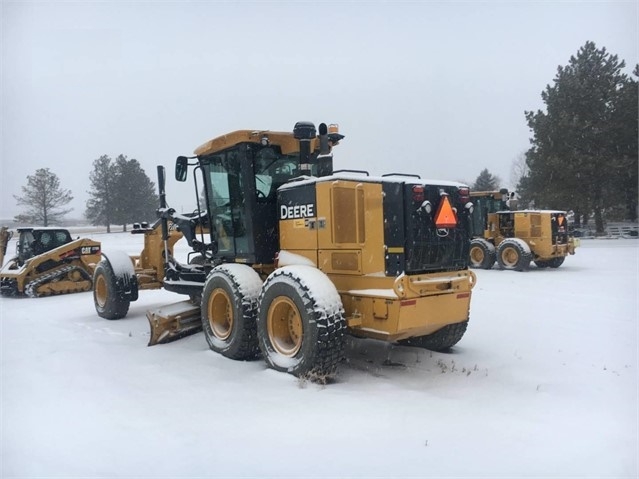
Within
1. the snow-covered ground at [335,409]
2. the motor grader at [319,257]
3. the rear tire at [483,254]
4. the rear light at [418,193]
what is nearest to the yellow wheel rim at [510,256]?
the rear tire at [483,254]

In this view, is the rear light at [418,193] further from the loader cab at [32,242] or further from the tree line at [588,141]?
the tree line at [588,141]

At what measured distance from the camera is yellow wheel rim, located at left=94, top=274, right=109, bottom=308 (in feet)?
30.2

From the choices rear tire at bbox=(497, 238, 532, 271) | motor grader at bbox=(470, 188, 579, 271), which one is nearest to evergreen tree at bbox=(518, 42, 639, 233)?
motor grader at bbox=(470, 188, 579, 271)

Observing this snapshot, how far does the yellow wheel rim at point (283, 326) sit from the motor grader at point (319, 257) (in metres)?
0.01

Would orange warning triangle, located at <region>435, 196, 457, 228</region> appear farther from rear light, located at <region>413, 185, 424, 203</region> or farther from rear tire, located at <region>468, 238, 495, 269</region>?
rear tire, located at <region>468, 238, 495, 269</region>

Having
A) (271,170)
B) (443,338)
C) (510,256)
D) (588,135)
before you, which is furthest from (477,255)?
(588,135)

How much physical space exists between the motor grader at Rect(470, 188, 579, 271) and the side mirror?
11376 millimetres

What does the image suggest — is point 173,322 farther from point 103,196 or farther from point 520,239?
point 103,196

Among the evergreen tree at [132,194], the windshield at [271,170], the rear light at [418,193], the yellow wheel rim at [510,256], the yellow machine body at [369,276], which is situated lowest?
the yellow wheel rim at [510,256]

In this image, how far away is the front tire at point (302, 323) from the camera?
4.73 metres

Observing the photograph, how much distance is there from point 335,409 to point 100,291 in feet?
21.8

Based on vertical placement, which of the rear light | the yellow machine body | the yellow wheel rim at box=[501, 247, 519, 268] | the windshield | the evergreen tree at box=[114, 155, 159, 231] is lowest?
the yellow wheel rim at box=[501, 247, 519, 268]

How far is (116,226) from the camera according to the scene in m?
43.8

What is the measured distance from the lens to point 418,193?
4988mm
